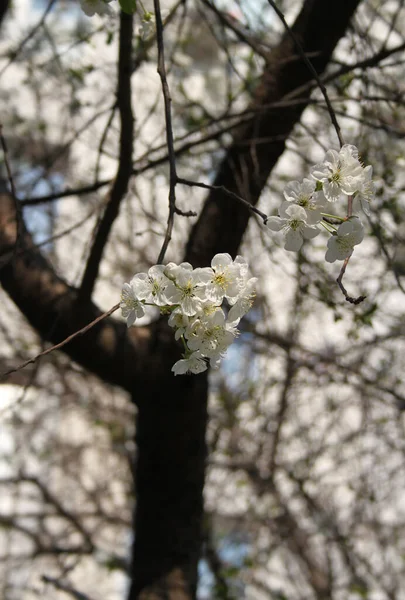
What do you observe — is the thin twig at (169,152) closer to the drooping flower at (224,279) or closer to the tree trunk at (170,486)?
the drooping flower at (224,279)

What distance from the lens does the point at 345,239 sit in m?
1.25

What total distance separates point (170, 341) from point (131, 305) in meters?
1.42

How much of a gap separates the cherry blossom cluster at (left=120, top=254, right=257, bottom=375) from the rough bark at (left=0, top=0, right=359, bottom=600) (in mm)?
1287

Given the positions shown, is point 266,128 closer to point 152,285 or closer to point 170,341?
point 170,341

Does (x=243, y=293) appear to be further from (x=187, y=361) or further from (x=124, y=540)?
(x=124, y=540)

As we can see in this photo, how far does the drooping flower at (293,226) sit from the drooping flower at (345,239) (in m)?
0.04

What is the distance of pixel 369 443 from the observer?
5824 millimetres

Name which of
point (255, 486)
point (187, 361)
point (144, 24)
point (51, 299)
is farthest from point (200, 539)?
point (255, 486)

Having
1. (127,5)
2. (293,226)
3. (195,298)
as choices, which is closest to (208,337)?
(195,298)

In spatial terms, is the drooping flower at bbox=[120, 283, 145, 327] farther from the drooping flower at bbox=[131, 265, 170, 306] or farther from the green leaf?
the green leaf

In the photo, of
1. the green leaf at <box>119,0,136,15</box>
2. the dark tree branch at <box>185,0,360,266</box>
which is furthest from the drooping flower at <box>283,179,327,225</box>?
the dark tree branch at <box>185,0,360,266</box>

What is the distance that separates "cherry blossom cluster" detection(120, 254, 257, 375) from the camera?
1228 mm

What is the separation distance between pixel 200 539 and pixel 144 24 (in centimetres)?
197

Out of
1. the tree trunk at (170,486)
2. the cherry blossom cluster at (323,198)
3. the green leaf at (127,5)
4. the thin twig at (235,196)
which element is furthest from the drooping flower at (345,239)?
the tree trunk at (170,486)
